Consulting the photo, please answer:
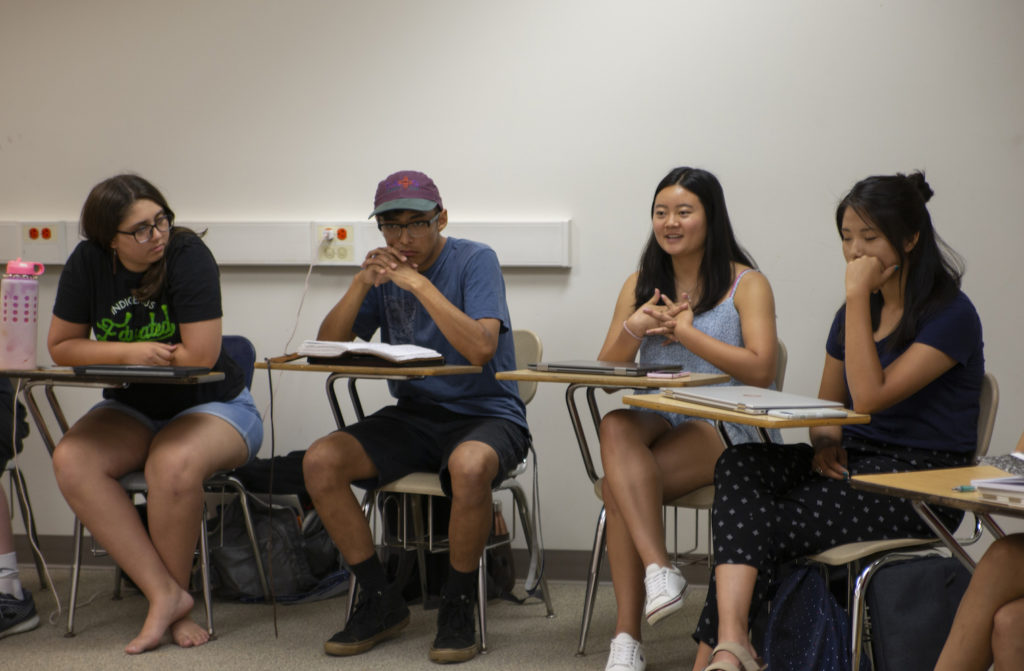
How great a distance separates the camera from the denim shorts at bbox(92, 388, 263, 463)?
8.66 ft

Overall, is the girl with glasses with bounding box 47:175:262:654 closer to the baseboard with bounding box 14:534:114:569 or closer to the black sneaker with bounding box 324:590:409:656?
the black sneaker with bounding box 324:590:409:656

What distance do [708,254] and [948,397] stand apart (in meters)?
0.71

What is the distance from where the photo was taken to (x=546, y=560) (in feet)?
10.5

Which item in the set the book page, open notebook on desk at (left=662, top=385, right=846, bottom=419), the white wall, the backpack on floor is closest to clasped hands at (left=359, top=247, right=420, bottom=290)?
the book page

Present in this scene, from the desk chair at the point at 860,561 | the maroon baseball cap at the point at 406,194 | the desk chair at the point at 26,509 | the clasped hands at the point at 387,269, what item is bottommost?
the desk chair at the point at 26,509

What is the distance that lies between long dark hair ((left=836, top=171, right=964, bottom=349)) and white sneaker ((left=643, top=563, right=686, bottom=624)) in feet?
2.26

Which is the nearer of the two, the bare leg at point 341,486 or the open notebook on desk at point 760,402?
the open notebook on desk at point 760,402

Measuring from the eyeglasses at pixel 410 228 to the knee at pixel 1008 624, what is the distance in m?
1.64

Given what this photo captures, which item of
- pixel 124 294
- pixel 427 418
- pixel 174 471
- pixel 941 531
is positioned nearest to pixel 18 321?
pixel 124 294

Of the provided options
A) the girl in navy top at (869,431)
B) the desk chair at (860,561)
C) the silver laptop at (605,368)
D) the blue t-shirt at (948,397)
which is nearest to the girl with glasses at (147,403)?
the silver laptop at (605,368)

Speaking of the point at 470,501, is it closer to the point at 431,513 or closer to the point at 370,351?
the point at 431,513

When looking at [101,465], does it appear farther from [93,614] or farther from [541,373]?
[541,373]

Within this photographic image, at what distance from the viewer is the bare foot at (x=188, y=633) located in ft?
8.09

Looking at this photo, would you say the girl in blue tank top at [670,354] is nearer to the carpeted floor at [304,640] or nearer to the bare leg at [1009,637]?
the carpeted floor at [304,640]
